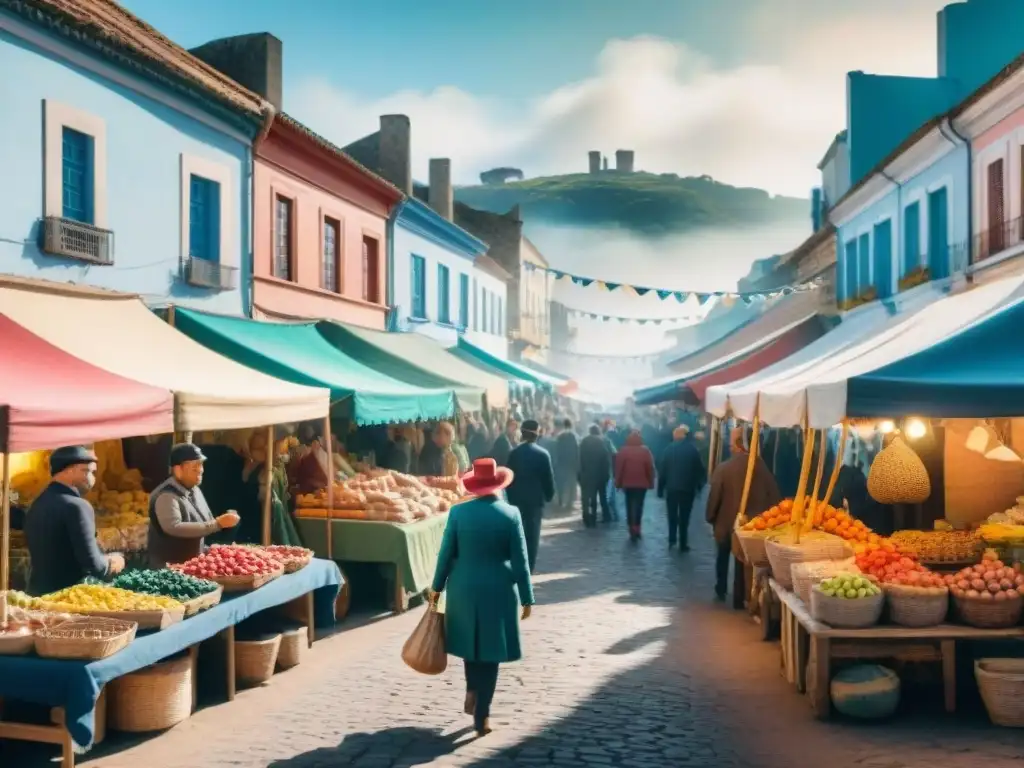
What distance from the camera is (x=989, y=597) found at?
287 inches

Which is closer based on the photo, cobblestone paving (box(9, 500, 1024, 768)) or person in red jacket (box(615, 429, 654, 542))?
cobblestone paving (box(9, 500, 1024, 768))

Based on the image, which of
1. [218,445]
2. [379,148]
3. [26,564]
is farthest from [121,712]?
[379,148]

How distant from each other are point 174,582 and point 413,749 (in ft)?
6.93

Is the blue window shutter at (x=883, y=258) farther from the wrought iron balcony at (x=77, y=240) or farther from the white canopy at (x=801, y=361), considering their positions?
the wrought iron balcony at (x=77, y=240)

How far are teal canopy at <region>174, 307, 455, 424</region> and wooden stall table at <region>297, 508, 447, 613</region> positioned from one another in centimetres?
119

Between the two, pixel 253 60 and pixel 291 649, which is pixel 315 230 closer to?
pixel 253 60

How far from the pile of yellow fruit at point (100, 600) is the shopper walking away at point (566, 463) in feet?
48.3

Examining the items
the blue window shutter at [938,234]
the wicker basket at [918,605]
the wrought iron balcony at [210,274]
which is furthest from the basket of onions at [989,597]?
the wrought iron balcony at [210,274]

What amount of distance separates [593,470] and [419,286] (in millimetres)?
8504

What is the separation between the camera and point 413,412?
41.4ft

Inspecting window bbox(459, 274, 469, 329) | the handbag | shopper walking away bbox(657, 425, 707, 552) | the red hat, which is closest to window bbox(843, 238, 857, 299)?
shopper walking away bbox(657, 425, 707, 552)

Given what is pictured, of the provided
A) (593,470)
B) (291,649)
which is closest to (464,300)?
(593,470)

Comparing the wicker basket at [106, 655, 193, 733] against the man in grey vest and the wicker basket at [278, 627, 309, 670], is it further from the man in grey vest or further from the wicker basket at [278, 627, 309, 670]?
the wicker basket at [278, 627, 309, 670]

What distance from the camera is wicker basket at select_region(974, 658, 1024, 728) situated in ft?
22.7
